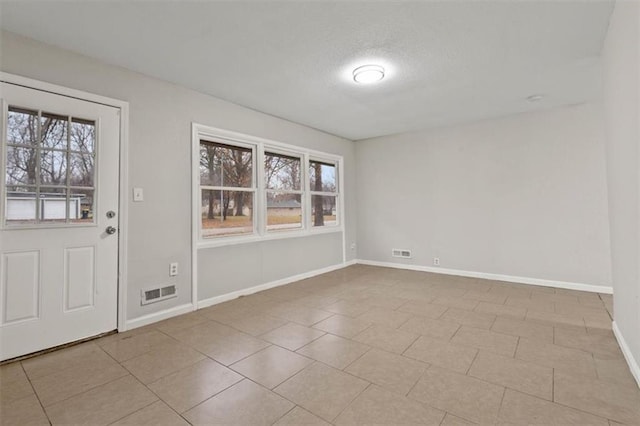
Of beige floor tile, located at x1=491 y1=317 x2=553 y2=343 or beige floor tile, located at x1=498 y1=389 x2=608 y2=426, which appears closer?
beige floor tile, located at x1=498 y1=389 x2=608 y2=426

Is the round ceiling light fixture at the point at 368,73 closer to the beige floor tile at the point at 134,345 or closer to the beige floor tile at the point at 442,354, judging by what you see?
the beige floor tile at the point at 442,354

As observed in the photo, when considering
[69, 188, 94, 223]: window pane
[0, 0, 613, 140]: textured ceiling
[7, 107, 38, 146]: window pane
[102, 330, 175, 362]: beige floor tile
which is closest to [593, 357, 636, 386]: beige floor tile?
[0, 0, 613, 140]: textured ceiling

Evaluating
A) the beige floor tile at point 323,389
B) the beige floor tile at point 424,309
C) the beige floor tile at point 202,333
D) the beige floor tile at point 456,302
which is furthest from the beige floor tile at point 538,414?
the beige floor tile at point 202,333

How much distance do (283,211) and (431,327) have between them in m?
2.67

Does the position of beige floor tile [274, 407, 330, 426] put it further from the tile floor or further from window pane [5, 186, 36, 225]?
window pane [5, 186, 36, 225]

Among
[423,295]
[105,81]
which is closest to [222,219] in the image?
[105,81]

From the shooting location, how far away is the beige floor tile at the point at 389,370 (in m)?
1.84

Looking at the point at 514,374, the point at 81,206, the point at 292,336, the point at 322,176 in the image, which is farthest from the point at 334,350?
the point at 322,176

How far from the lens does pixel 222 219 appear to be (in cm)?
373

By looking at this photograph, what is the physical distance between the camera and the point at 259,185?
13.4 feet

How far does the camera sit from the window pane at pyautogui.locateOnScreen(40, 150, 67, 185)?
235 centimetres

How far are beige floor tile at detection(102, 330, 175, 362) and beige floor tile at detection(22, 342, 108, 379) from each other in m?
0.07

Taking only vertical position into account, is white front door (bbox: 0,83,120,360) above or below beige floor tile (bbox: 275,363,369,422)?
above

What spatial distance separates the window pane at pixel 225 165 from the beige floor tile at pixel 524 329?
3267 mm
